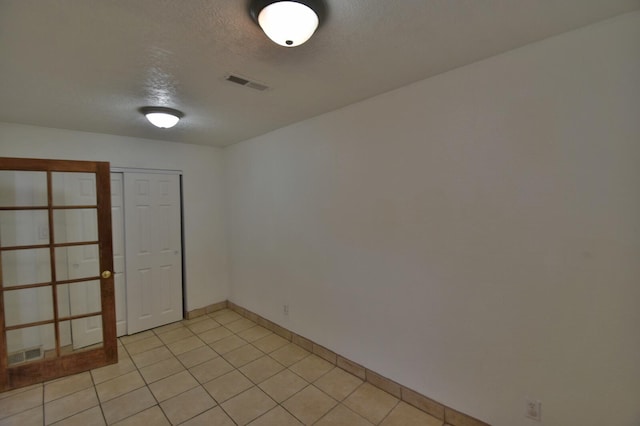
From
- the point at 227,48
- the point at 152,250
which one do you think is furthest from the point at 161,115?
the point at 152,250

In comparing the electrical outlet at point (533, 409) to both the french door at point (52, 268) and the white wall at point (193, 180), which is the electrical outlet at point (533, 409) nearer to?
the french door at point (52, 268)

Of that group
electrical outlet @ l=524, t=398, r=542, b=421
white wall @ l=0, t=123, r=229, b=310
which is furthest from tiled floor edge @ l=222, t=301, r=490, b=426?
white wall @ l=0, t=123, r=229, b=310

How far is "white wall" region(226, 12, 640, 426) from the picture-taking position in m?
1.42

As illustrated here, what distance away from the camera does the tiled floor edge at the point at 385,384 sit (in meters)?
1.97

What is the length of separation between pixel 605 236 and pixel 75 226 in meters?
4.33

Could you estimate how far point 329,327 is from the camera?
284 centimetres

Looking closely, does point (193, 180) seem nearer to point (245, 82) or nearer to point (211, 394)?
point (245, 82)

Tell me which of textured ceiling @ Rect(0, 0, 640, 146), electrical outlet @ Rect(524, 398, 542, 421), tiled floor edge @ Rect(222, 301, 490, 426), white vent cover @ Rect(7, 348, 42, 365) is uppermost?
textured ceiling @ Rect(0, 0, 640, 146)

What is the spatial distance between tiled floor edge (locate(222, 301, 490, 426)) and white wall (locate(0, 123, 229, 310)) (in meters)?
1.18

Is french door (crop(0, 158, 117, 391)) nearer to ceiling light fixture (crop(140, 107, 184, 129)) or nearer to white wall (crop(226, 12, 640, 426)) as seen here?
ceiling light fixture (crop(140, 107, 184, 129))

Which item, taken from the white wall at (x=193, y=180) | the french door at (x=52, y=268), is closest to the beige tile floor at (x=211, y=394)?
the french door at (x=52, y=268)

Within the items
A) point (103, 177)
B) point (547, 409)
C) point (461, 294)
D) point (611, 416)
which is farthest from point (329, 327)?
point (103, 177)

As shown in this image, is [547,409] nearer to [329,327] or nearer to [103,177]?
[329,327]

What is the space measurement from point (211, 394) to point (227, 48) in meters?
2.64
